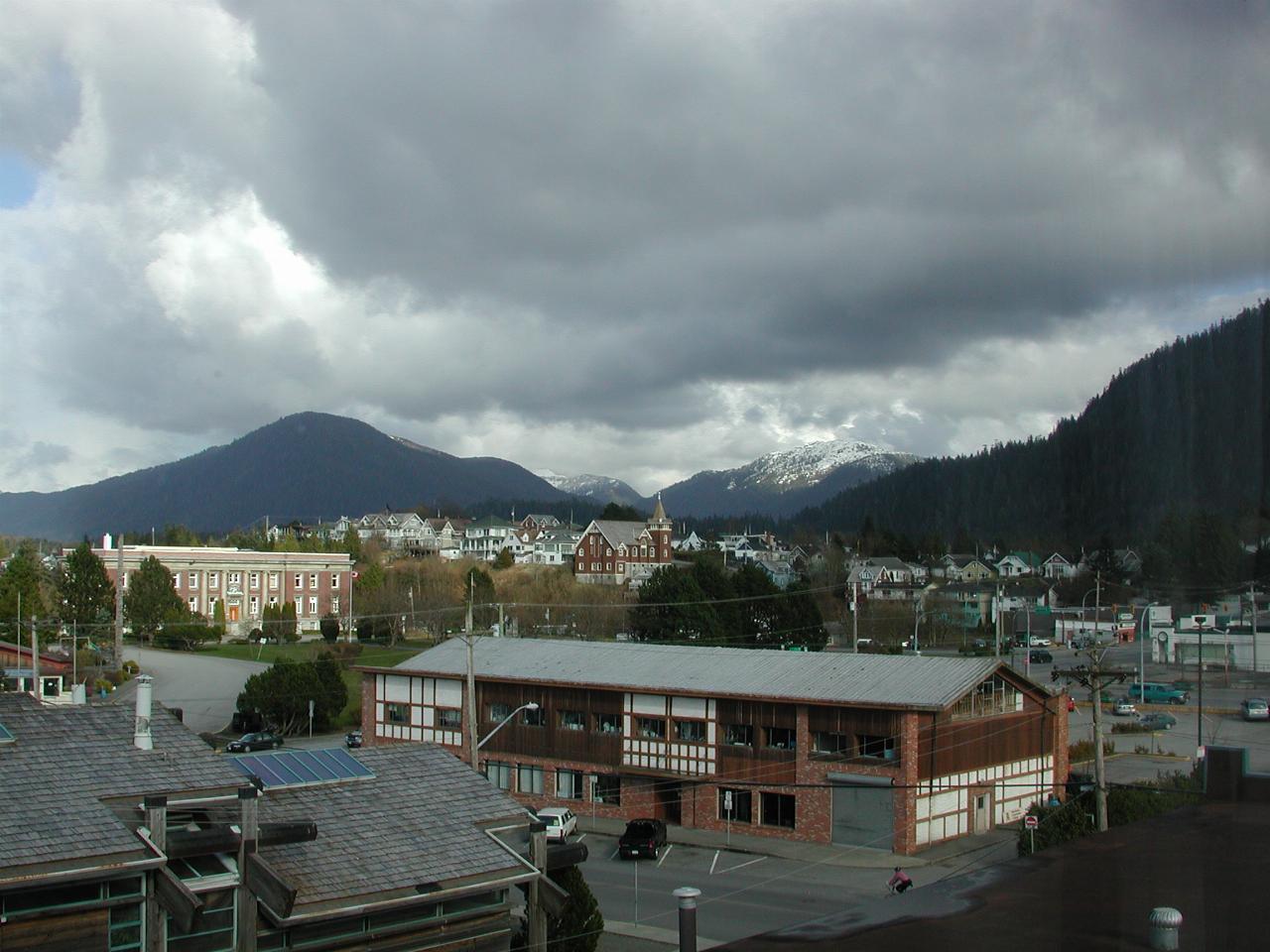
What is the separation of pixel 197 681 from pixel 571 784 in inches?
879

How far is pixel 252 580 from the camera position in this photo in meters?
67.6

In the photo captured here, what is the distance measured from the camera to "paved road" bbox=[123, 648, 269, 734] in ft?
123

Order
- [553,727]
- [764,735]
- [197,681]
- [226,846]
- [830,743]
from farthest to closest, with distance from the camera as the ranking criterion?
[197,681] → [553,727] → [764,735] → [830,743] → [226,846]

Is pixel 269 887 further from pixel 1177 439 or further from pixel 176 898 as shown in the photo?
pixel 1177 439

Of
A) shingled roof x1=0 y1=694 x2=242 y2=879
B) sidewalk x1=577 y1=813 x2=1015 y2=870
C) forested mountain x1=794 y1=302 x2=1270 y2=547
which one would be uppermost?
forested mountain x1=794 y1=302 x2=1270 y2=547

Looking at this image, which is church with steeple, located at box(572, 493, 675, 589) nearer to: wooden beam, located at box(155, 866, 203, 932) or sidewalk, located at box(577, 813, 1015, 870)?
sidewalk, located at box(577, 813, 1015, 870)

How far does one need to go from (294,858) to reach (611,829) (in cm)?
1575

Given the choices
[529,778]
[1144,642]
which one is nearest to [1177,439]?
[1144,642]

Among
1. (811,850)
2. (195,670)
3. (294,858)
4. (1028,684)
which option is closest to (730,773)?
(811,850)

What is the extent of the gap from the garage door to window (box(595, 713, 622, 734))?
5673mm

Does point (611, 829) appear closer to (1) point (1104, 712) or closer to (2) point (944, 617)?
(1) point (1104, 712)

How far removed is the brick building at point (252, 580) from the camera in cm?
6519

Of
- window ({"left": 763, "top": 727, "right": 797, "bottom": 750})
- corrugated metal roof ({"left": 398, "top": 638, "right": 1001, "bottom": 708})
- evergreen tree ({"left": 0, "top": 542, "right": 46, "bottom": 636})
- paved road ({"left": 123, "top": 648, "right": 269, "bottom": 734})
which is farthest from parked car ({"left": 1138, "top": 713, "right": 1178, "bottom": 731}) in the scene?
evergreen tree ({"left": 0, "top": 542, "right": 46, "bottom": 636})

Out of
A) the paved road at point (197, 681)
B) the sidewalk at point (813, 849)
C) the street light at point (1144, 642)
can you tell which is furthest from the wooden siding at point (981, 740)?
the paved road at point (197, 681)
